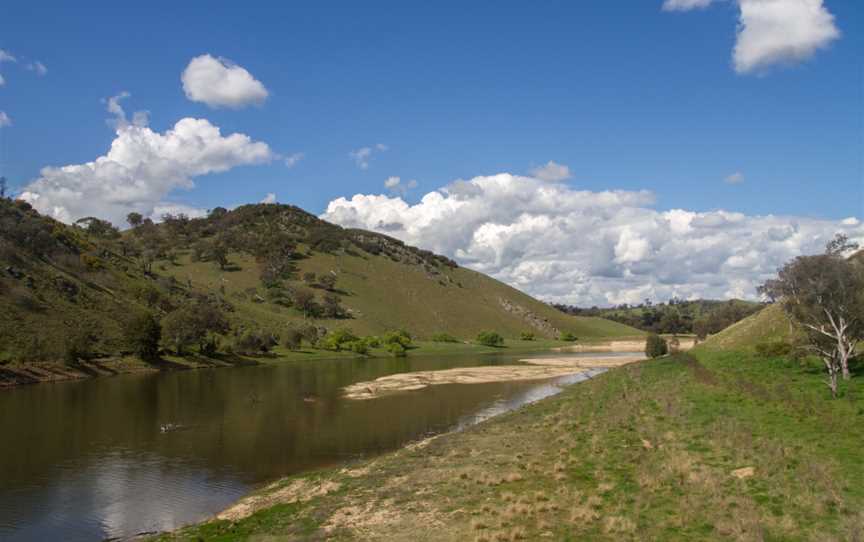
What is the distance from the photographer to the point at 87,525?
26250 millimetres

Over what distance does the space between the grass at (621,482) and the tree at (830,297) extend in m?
2.93

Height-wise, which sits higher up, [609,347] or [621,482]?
[621,482]

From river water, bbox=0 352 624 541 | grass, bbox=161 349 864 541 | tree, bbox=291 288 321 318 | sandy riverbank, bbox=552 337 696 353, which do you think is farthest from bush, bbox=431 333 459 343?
grass, bbox=161 349 864 541

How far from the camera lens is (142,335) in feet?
328

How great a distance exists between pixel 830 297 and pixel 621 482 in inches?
860

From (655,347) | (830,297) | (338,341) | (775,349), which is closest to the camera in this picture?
(830,297)

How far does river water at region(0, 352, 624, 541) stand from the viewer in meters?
28.4

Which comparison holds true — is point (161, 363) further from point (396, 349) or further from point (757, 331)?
point (757, 331)

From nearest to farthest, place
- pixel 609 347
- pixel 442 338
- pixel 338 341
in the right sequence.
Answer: pixel 338 341, pixel 442 338, pixel 609 347

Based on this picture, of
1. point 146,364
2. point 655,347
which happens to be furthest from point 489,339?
point 146,364

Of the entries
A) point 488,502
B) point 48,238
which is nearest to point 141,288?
point 48,238

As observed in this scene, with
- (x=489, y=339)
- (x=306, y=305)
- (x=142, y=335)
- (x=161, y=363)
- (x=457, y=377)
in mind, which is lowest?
(x=457, y=377)

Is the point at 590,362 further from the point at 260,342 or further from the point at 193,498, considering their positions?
the point at 193,498

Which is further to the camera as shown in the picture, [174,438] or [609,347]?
[609,347]
